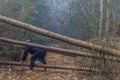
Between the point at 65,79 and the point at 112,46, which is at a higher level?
the point at 112,46

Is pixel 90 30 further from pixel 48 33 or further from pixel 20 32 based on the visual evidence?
pixel 20 32

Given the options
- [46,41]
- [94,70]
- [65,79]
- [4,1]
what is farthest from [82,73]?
[46,41]

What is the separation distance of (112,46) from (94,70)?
0.91m

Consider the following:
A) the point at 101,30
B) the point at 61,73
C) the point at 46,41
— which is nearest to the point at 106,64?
the point at 101,30

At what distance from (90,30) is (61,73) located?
4144 mm

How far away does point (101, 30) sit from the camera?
6.45 m

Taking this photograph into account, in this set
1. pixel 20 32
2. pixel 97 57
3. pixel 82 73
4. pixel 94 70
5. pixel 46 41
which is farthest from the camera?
pixel 46 41

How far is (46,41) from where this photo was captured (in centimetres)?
2180

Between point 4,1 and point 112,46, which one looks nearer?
point 112,46

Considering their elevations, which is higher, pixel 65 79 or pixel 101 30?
pixel 101 30

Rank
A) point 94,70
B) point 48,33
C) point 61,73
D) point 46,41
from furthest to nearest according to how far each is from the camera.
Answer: point 46,41
point 61,73
point 94,70
point 48,33

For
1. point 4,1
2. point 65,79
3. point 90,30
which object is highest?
point 4,1

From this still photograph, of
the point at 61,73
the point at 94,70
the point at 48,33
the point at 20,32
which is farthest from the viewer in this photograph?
the point at 20,32

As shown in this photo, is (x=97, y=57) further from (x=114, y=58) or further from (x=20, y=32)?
(x=20, y=32)
